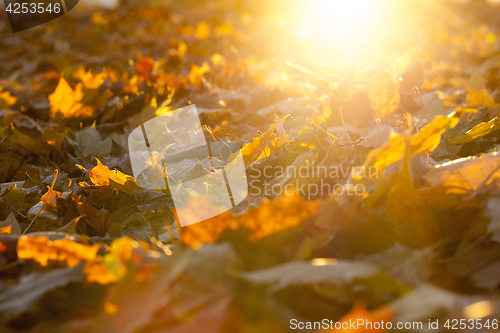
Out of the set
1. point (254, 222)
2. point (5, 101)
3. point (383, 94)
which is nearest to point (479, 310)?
Answer: point (254, 222)

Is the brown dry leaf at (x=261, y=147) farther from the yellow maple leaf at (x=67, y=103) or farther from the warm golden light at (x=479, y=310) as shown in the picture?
the yellow maple leaf at (x=67, y=103)

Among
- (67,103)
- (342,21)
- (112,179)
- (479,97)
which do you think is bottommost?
(342,21)

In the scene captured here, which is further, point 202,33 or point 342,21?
point 342,21

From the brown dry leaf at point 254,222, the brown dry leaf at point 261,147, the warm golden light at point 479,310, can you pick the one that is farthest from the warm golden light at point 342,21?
the warm golden light at point 479,310

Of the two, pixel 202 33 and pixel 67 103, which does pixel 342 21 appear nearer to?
pixel 202 33

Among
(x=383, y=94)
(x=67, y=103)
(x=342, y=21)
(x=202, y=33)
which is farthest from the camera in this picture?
(x=342, y=21)

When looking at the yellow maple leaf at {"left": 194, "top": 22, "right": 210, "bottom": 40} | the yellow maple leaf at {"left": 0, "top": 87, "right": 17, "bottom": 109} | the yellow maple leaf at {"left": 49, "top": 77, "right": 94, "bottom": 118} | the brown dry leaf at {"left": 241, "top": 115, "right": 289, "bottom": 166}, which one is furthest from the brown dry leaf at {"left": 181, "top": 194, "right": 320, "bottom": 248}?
the yellow maple leaf at {"left": 194, "top": 22, "right": 210, "bottom": 40}

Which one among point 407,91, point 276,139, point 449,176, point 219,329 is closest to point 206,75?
point 407,91

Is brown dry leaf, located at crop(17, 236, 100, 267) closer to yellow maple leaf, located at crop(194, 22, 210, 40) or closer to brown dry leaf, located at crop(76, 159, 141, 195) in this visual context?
brown dry leaf, located at crop(76, 159, 141, 195)
